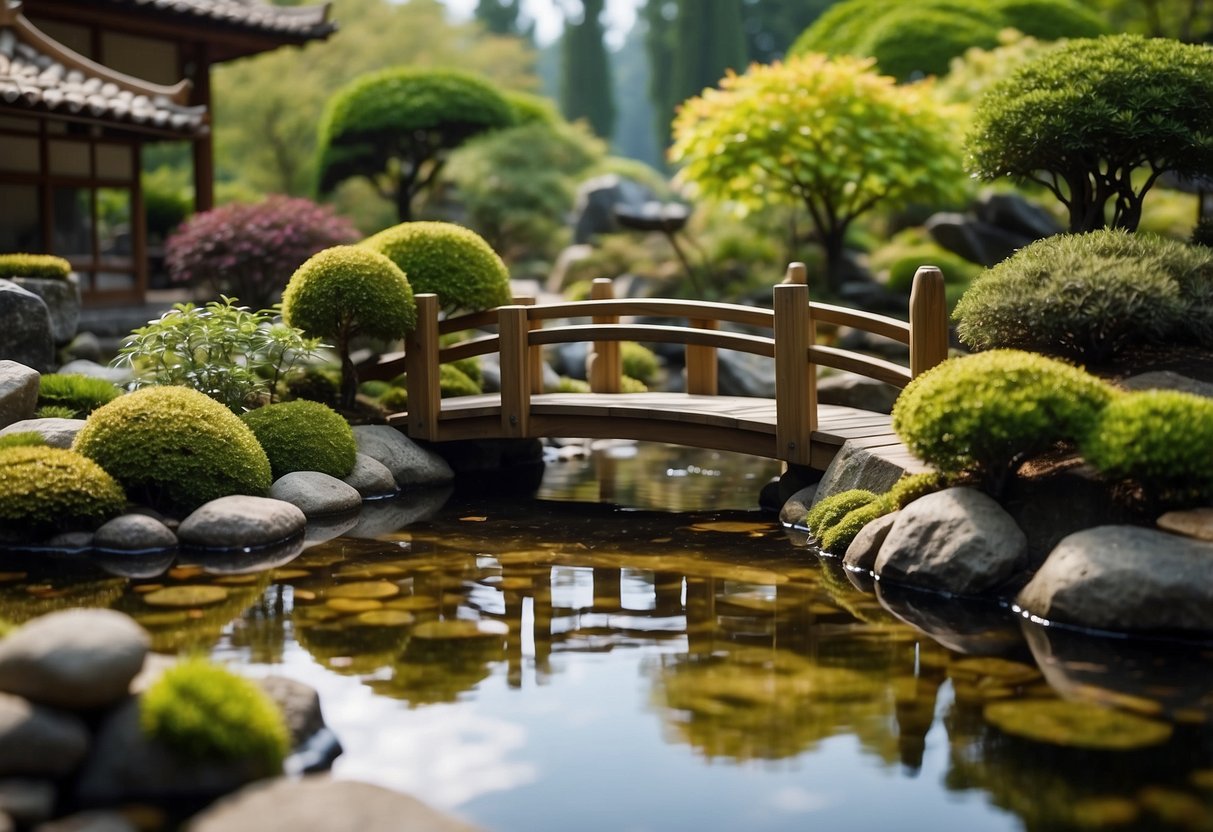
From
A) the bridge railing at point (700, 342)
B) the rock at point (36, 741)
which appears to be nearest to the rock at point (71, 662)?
the rock at point (36, 741)

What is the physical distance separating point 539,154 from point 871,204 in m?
8.95

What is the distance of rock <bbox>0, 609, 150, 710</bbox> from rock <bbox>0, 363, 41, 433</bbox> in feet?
18.1

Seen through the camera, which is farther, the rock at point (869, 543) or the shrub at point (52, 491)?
the shrub at point (52, 491)

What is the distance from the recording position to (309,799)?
405cm

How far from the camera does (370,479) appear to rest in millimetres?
10266

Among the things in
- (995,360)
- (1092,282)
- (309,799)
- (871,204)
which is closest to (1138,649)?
(995,360)

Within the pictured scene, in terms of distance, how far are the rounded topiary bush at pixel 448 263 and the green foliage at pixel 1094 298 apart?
438 centimetres

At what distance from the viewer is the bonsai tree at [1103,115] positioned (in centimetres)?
908

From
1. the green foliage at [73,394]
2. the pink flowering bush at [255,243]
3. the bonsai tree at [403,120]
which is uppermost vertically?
the bonsai tree at [403,120]

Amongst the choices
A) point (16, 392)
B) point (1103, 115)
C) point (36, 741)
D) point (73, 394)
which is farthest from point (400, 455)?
point (36, 741)

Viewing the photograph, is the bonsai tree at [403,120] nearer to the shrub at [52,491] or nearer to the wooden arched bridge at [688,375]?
the wooden arched bridge at [688,375]

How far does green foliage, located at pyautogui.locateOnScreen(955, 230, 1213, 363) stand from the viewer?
7.84m

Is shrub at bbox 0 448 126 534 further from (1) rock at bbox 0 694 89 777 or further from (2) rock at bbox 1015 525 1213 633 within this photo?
(2) rock at bbox 1015 525 1213 633

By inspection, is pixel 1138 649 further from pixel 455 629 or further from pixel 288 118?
pixel 288 118
